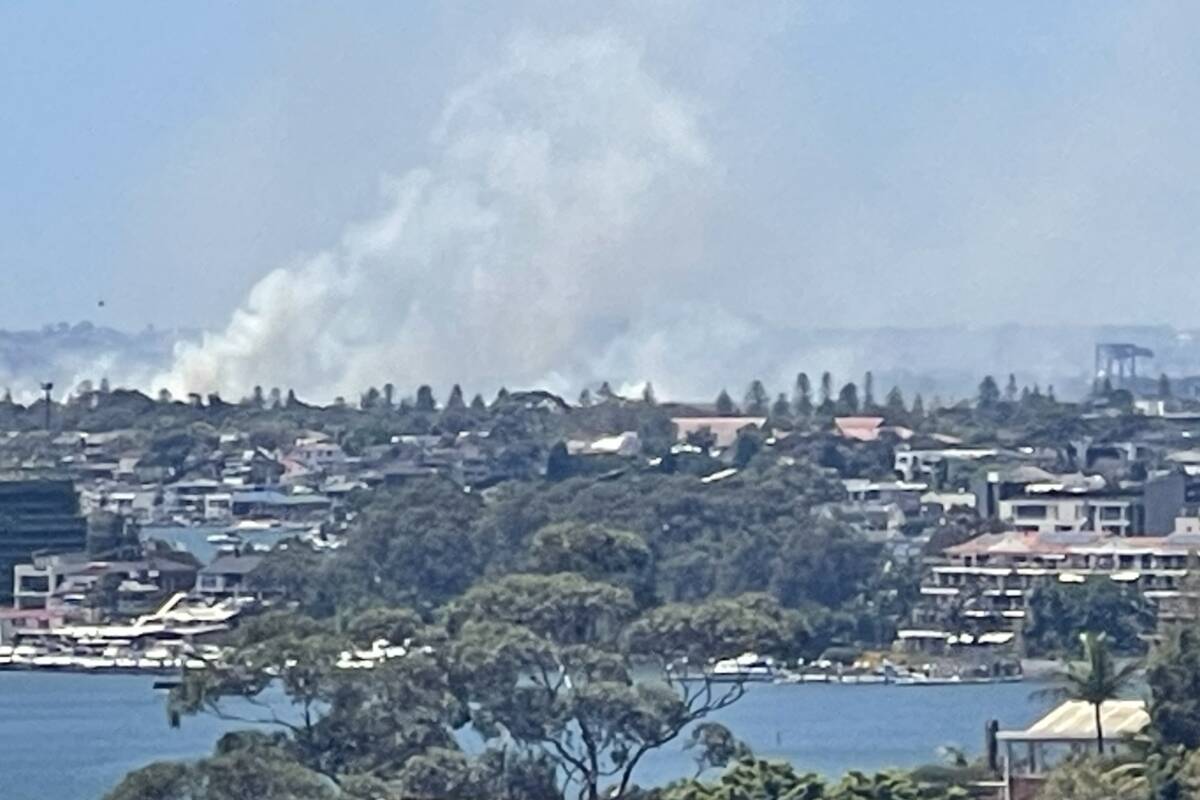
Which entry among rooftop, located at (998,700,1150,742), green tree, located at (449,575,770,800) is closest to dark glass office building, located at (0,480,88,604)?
green tree, located at (449,575,770,800)

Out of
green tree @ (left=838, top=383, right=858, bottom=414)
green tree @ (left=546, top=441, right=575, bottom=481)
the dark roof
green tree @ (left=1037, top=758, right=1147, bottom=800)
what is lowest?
green tree @ (left=1037, top=758, right=1147, bottom=800)

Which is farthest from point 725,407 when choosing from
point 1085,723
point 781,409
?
point 1085,723

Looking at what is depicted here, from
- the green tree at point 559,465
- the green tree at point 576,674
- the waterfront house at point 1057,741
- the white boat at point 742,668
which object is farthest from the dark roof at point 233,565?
the waterfront house at point 1057,741

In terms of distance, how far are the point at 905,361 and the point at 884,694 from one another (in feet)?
266

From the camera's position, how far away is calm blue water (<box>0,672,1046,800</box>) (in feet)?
144

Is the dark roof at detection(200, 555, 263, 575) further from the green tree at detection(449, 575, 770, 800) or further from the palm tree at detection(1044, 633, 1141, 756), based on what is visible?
the palm tree at detection(1044, 633, 1141, 756)

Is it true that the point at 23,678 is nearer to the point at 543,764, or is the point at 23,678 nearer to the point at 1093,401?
the point at 543,764

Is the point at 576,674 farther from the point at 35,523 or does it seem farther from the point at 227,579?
the point at 35,523

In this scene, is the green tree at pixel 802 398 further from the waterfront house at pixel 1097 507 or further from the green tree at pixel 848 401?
the waterfront house at pixel 1097 507

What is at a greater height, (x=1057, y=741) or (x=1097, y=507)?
(x=1097, y=507)

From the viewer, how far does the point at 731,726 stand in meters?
49.2

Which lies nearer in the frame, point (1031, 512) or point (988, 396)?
point (1031, 512)

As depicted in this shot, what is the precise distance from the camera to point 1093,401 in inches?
4090

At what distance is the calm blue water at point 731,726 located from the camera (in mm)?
43750
